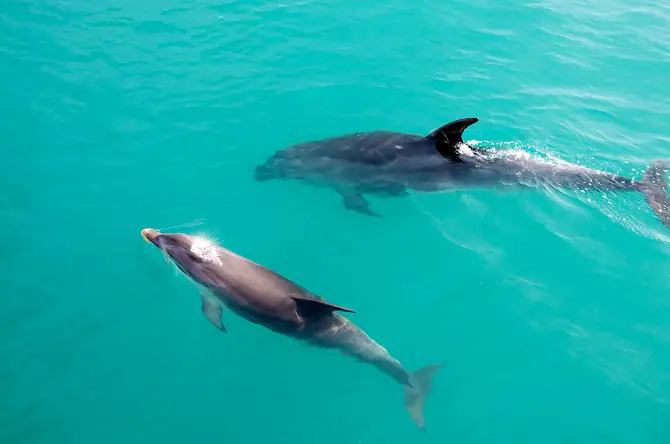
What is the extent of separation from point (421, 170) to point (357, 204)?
1.31 m

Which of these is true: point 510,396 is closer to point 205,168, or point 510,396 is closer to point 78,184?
point 205,168

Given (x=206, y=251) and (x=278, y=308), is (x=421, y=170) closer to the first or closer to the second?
(x=278, y=308)

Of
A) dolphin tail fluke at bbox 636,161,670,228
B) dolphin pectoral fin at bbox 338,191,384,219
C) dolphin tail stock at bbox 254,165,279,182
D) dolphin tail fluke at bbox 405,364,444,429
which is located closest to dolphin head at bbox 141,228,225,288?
dolphin tail stock at bbox 254,165,279,182

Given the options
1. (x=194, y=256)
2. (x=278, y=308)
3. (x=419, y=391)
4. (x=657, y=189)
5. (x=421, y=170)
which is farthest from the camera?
(x=421, y=170)

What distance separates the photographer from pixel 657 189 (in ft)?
30.4

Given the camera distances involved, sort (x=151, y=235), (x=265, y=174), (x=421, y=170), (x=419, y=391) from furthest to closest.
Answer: (x=265, y=174)
(x=421, y=170)
(x=151, y=235)
(x=419, y=391)

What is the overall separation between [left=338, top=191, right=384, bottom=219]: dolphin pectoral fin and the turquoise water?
200mm

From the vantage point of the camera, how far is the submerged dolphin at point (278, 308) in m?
6.93

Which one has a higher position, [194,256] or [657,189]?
[657,189]

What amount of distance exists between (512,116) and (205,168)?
6705 mm

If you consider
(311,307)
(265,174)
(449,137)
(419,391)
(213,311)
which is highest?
(449,137)

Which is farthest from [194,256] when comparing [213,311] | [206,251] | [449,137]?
[449,137]

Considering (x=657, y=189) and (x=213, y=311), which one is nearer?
(x=213, y=311)

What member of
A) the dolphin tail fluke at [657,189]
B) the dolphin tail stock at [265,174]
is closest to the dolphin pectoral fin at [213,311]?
the dolphin tail stock at [265,174]
